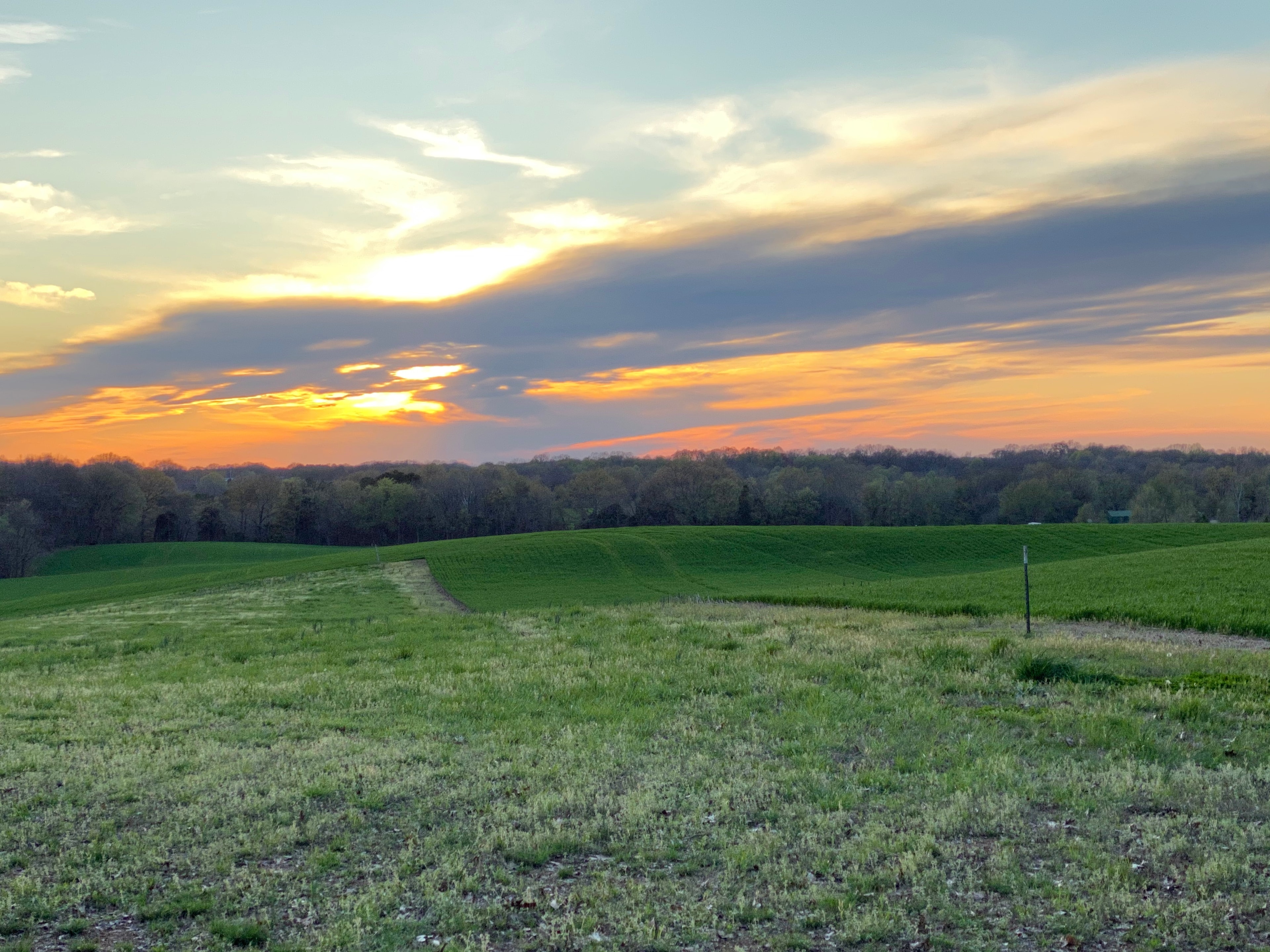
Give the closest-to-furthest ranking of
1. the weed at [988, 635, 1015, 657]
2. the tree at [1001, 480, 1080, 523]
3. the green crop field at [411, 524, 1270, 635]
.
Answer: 1. the weed at [988, 635, 1015, 657]
2. the green crop field at [411, 524, 1270, 635]
3. the tree at [1001, 480, 1080, 523]

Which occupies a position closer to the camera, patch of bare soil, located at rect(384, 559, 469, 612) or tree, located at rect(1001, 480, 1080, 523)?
patch of bare soil, located at rect(384, 559, 469, 612)

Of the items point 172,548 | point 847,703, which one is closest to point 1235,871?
point 847,703

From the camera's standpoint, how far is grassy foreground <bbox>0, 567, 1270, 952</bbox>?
6.80 m

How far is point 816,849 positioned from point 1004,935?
1.97 meters

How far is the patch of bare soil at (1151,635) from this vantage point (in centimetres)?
2080

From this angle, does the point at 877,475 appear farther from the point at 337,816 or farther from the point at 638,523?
the point at 337,816

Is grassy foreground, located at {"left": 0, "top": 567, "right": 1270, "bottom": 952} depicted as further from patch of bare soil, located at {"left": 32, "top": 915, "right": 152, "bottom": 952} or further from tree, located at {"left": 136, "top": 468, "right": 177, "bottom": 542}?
tree, located at {"left": 136, "top": 468, "right": 177, "bottom": 542}

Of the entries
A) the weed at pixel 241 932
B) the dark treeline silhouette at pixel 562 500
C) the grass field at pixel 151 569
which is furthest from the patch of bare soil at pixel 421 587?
the dark treeline silhouette at pixel 562 500

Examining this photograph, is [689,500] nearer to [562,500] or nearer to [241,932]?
[562,500]

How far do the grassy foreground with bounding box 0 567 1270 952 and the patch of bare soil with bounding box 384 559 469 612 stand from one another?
2771cm

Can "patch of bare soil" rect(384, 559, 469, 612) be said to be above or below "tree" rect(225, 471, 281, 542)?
below

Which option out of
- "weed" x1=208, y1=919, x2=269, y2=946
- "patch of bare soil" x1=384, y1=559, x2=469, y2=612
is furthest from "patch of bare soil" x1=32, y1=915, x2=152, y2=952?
"patch of bare soil" x1=384, y1=559, x2=469, y2=612

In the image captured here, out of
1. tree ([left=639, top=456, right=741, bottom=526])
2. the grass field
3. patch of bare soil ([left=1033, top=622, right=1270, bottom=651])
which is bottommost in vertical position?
the grass field

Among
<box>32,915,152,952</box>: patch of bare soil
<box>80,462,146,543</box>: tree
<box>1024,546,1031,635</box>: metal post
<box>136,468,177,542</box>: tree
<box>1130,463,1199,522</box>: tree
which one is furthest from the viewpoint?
<box>136,468,177,542</box>: tree
